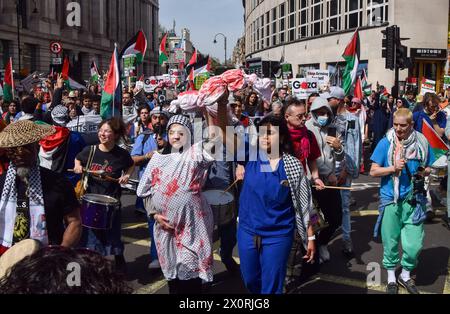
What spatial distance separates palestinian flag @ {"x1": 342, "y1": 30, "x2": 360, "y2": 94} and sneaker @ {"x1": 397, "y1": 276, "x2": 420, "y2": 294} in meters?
6.19

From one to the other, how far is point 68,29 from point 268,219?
58.3 m

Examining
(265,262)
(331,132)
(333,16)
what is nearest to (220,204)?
(265,262)

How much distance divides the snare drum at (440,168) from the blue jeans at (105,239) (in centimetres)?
491

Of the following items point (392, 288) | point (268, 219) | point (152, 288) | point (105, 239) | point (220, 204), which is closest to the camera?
point (268, 219)

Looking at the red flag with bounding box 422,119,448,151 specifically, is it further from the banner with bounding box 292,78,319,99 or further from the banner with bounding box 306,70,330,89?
the banner with bounding box 306,70,330,89

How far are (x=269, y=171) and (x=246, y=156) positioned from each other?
0.60m

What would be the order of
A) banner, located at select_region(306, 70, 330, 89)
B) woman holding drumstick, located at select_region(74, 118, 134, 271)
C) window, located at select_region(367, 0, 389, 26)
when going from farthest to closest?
window, located at select_region(367, 0, 389, 26) → banner, located at select_region(306, 70, 330, 89) → woman holding drumstick, located at select_region(74, 118, 134, 271)

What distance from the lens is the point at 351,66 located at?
1109 cm

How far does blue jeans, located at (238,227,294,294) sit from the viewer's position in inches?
146

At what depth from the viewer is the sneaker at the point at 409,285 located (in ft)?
15.9

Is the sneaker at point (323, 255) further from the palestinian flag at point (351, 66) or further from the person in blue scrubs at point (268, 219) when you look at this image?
the palestinian flag at point (351, 66)

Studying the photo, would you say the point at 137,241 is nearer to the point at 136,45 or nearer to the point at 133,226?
the point at 133,226

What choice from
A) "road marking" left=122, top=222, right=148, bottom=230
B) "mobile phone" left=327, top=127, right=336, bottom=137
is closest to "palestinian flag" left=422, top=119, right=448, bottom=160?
"mobile phone" left=327, top=127, right=336, bottom=137

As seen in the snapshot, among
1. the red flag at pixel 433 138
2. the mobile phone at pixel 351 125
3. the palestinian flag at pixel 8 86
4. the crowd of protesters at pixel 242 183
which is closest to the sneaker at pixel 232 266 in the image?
the crowd of protesters at pixel 242 183
